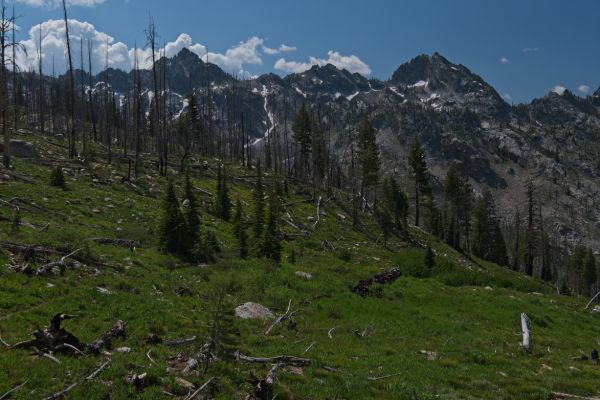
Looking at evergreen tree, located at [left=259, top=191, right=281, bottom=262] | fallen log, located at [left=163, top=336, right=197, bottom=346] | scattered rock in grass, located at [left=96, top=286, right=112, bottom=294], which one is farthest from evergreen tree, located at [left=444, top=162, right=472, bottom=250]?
fallen log, located at [left=163, top=336, right=197, bottom=346]

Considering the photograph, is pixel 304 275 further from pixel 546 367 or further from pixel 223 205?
pixel 223 205

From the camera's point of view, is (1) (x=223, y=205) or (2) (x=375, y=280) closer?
(2) (x=375, y=280)

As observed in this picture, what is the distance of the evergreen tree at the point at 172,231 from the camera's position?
26047 mm

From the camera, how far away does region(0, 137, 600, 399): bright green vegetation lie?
37.1 ft

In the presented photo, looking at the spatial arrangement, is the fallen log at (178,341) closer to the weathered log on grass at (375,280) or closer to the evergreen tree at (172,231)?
the evergreen tree at (172,231)

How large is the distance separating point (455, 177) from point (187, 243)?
62359mm

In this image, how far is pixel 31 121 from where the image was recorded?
8962 centimetres

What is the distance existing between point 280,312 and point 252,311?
1.70 metres

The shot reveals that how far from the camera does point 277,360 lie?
1332cm

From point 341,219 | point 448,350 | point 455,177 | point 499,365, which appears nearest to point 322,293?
point 448,350

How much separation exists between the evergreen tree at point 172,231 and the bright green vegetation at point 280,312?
2.96ft

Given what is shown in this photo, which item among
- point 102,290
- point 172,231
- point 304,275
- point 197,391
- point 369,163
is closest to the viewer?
point 197,391

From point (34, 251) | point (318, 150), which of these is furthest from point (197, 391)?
point (318, 150)

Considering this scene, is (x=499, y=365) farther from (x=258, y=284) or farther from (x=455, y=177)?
(x=455, y=177)
